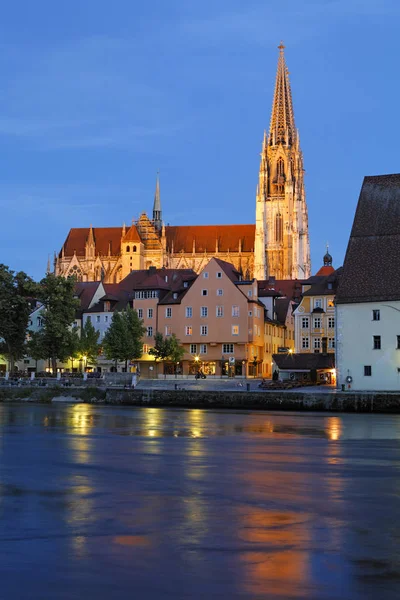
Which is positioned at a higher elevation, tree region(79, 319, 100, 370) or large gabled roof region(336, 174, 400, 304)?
large gabled roof region(336, 174, 400, 304)

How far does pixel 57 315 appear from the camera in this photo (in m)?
82.2

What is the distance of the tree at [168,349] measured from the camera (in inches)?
3420

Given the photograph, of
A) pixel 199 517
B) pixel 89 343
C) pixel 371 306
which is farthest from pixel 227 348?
pixel 199 517

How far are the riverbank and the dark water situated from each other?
20.0m

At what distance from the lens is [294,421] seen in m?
48.9

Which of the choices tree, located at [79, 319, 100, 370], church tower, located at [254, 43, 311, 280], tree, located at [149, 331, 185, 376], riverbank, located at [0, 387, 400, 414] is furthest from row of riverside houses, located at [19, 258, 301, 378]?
church tower, located at [254, 43, 311, 280]

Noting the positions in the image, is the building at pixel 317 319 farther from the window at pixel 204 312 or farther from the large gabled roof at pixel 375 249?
the large gabled roof at pixel 375 249

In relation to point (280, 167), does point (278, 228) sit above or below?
below

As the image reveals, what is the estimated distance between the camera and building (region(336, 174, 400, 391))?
61344mm

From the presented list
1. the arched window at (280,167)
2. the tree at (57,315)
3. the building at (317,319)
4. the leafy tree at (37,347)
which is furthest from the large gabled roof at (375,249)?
the arched window at (280,167)

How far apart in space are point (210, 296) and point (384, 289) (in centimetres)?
3113

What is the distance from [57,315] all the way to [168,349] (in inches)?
456

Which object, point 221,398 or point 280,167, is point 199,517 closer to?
point 221,398

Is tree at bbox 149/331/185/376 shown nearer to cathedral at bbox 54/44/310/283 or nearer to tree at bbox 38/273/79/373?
tree at bbox 38/273/79/373
